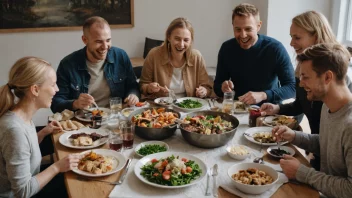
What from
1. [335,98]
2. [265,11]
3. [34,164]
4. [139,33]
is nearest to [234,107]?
[335,98]

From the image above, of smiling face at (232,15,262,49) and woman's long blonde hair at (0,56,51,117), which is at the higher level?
smiling face at (232,15,262,49)

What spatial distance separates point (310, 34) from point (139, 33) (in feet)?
8.97

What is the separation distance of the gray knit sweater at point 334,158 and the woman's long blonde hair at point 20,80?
1.29 m

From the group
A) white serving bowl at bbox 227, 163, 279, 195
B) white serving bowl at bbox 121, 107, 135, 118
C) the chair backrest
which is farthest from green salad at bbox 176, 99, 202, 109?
the chair backrest

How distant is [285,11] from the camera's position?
4.16 metres

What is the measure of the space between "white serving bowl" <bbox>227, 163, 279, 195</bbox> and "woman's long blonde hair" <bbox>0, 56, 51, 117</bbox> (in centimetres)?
102

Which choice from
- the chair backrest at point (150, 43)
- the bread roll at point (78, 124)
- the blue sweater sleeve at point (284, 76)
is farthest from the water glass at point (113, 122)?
the chair backrest at point (150, 43)

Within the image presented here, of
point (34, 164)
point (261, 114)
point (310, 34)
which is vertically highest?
point (310, 34)

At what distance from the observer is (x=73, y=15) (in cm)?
423

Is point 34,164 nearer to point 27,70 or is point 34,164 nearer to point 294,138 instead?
point 27,70

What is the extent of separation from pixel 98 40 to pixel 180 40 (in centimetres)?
63

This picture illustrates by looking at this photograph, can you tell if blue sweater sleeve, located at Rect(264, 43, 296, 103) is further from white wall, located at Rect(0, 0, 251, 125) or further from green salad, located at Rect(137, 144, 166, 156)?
white wall, located at Rect(0, 0, 251, 125)

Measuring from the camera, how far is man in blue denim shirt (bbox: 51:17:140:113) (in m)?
2.56

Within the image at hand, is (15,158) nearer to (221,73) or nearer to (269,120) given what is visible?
(269,120)
